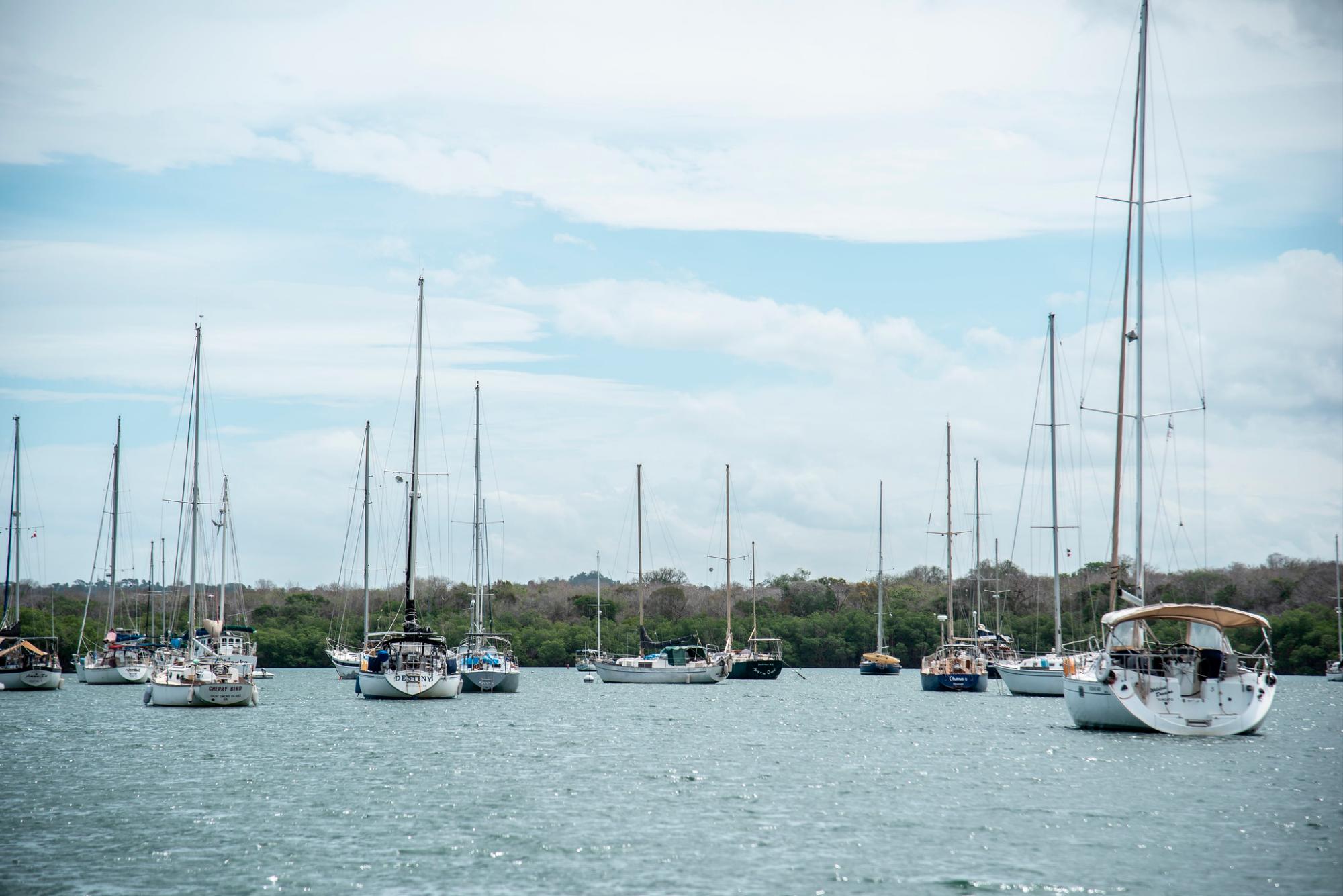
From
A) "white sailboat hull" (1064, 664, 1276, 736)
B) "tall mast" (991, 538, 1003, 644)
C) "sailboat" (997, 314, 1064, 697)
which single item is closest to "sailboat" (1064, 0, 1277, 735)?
"white sailboat hull" (1064, 664, 1276, 736)

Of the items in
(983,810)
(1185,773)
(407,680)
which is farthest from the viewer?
(407,680)

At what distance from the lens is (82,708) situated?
210 ft

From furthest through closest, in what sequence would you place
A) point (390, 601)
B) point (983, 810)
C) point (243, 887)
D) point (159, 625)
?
point (390, 601)
point (159, 625)
point (983, 810)
point (243, 887)

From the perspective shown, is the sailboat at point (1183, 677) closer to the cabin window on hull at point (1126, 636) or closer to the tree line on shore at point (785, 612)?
the cabin window on hull at point (1126, 636)

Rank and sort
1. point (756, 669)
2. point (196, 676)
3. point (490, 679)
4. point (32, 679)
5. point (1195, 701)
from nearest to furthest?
1. point (1195, 701)
2. point (196, 676)
3. point (490, 679)
4. point (32, 679)
5. point (756, 669)

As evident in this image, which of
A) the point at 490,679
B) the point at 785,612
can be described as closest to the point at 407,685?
the point at 490,679

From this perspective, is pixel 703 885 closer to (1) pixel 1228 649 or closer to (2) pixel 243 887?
(2) pixel 243 887

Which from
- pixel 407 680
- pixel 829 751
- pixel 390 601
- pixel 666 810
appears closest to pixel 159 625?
pixel 390 601

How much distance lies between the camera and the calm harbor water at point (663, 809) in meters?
20.8

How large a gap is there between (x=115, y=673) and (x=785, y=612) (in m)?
89.0

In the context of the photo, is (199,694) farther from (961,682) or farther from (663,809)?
(961,682)

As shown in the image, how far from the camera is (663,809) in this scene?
2800cm

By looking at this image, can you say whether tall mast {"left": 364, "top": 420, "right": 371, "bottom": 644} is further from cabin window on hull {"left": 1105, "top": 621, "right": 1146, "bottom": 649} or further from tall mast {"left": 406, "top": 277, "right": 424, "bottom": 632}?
cabin window on hull {"left": 1105, "top": 621, "right": 1146, "bottom": 649}

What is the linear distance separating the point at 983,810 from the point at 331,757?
21.0m
